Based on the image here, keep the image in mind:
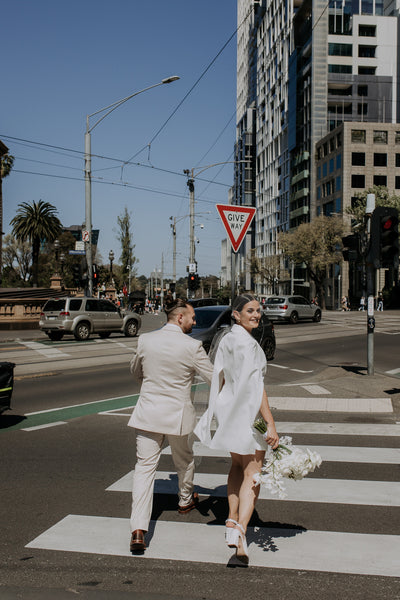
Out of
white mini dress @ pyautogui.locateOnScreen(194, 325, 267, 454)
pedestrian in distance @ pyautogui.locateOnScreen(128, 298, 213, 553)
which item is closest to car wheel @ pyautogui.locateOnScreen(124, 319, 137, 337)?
pedestrian in distance @ pyautogui.locateOnScreen(128, 298, 213, 553)

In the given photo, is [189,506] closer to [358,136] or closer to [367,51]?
[358,136]

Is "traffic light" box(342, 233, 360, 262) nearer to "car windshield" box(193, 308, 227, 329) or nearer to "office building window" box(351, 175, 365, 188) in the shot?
"car windshield" box(193, 308, 227, 329)

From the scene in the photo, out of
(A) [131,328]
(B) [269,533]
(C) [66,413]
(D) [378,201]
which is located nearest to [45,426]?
(C) [66,413]

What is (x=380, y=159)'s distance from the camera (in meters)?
64.4

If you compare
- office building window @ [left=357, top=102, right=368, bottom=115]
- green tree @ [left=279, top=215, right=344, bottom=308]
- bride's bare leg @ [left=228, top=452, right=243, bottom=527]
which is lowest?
bride's bare leg @ [left=228, top=452, right=243, bottom=527]

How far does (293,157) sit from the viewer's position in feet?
275

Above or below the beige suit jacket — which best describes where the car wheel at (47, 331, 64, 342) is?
below

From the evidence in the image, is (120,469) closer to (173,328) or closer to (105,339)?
(173,328)

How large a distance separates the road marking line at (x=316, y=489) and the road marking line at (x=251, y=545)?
2.39 feet

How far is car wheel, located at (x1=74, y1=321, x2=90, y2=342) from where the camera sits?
74.6 ft

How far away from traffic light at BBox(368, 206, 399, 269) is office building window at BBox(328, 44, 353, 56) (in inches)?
2788

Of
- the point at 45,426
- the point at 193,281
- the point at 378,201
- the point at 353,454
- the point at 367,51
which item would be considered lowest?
the point at 45,426

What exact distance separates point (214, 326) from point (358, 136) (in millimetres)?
55197

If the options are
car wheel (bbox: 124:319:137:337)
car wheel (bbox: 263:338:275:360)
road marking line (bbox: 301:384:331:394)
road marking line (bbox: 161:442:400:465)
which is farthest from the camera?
car wheel (bbox: 124:319:137:337)
